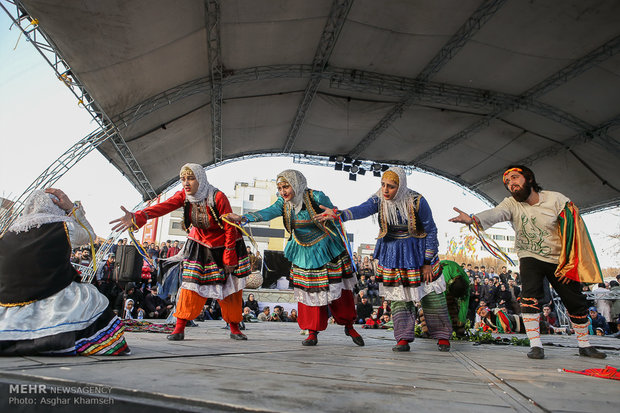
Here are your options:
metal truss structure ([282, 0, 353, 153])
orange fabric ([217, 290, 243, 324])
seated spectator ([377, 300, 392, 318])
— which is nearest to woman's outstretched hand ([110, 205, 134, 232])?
orange fabric ([217, 290, 243, 324])

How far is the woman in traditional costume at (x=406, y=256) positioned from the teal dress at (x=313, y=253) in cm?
31

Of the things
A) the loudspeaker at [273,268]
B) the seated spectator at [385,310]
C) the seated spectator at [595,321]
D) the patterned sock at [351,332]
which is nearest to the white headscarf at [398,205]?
the patterned sock at [351,332]

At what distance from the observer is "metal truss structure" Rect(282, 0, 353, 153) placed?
7.92m

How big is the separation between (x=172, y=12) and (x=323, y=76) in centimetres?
403

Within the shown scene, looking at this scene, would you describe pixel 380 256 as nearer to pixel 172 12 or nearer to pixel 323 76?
pixel 172 12

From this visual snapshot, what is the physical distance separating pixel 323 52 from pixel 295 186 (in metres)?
6.12

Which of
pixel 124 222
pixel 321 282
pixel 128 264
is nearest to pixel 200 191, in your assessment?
pixel 124 222

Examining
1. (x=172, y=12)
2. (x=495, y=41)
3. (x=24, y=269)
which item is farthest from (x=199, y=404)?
(x=495, y=41)

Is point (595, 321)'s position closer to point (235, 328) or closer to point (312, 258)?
point (312, 258)

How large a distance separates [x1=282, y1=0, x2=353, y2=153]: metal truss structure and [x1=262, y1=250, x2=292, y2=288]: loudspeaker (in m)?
4.15

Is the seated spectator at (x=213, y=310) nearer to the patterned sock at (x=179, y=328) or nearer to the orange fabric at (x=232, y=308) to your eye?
the orange fabric at (x=232, y=308)

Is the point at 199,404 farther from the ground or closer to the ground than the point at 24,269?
closer to the ground

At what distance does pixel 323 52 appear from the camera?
372 inches

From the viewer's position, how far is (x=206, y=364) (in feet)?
6.43
